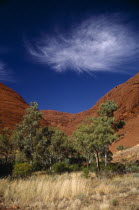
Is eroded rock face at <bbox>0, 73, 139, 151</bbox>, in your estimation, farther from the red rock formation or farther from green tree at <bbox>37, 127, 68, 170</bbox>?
green tree at <bbox>37, 127, 68, 170</bbox>

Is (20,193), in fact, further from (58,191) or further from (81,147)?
(81,147)

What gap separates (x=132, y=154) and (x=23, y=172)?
727 inches

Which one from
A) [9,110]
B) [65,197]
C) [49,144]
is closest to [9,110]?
[9,110]

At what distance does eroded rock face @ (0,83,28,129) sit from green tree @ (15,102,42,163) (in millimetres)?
→ 33616

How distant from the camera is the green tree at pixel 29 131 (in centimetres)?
1956

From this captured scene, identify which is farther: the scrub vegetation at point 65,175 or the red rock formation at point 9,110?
the red rock formation at point 9,110

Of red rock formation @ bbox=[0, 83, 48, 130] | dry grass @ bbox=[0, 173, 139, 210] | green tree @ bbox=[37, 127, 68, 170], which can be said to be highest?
red rock formation @ bbox=[0, 83, 48, 130]

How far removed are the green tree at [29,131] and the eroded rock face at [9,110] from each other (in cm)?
3362

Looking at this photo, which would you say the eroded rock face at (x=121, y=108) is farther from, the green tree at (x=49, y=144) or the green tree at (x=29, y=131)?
the green tree at (x=29, y=131)

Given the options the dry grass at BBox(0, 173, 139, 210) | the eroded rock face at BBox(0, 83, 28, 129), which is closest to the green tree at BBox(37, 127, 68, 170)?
the dry grass at BBox(0, 173, 139, 210)

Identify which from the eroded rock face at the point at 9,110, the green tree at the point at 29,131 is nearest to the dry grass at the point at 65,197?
the green tree at the point at 29,131

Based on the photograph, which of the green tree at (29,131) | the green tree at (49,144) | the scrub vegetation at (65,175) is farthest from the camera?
the green tree at (49,144)

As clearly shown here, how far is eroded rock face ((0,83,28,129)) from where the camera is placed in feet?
184

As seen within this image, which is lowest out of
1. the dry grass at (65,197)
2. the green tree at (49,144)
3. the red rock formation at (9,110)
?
the dry grass at (65,197)
